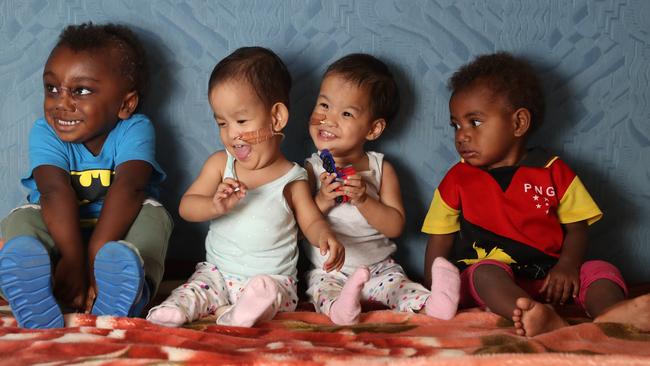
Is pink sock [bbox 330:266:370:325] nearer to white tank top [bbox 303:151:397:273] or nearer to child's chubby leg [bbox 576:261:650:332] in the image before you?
white tank top [bbox 303:151:397:273]

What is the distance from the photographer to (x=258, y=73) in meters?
1.53

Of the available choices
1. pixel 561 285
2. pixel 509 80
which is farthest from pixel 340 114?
pixel 561 285

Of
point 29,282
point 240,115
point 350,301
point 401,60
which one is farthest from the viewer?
point 401,60

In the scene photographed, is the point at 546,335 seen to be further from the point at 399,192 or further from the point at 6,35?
the point at 6,35

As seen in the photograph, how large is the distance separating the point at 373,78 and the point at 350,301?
1.77 ft

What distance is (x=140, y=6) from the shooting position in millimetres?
1758

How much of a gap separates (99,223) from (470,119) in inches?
32.7

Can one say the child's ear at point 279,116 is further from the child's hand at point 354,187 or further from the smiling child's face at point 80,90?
the smiling child's face at point 80,90

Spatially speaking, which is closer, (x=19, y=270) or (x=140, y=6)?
(x=19, y=270)

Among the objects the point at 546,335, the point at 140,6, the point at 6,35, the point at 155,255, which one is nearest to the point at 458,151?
the point at 546,335

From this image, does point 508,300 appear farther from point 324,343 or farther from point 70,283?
point 70,283

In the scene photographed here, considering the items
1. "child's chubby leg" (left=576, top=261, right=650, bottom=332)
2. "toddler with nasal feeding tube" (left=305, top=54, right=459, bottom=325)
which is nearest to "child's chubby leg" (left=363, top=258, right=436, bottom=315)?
"toddler with nasal feeding tube" (left=305, top=54, right=459, bottom=325)

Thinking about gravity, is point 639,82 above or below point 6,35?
below

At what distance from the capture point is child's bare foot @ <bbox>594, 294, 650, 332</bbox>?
1.29m
